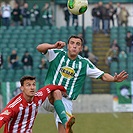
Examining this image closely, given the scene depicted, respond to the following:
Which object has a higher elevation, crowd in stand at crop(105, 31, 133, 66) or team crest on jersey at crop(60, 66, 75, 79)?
team crest on jersey at crop(60, 66, 75, 79)

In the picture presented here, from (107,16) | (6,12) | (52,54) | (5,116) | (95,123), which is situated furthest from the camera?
(6,12)

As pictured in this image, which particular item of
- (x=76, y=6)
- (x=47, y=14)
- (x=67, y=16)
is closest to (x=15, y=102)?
(x=76, y=6)

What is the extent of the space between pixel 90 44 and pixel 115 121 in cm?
1024

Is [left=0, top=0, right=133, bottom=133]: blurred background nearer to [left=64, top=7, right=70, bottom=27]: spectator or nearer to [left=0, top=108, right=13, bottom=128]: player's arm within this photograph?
[left=64, top=7, right=70, bottom=27]: spectator

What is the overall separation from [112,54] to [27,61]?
4.01m

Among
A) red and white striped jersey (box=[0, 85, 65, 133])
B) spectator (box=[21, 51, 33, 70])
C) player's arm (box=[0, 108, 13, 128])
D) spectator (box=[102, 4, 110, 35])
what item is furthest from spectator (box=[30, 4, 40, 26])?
player's arm (box=[0, 108, 13, 128])

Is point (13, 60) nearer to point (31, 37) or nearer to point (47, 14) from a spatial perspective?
point (31, 37)

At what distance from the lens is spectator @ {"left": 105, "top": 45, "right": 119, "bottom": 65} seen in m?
25.6

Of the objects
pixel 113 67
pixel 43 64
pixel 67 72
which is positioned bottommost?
pixel 113 67

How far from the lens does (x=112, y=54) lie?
25.8m

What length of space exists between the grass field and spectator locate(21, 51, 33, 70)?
5.50 meters

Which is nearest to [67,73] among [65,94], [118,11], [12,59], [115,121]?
[65,94]

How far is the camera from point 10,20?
1141 inches

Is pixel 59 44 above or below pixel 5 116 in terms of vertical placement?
above
